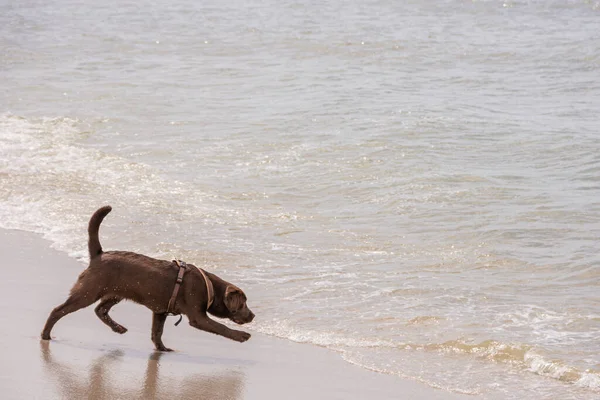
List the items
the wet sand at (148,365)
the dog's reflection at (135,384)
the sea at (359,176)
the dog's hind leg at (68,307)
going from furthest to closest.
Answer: the sea at (359,176) → the dog's hind leg at (68,307) → the wet sand at (148,365) → the dog's reflection at (135,384)

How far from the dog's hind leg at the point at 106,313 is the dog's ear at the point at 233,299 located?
70 centimetres

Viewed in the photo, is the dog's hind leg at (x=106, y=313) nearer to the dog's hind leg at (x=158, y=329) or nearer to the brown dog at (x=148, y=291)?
the brown dog at (x=148, y=291)

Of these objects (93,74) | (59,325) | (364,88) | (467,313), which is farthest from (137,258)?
(93,74)

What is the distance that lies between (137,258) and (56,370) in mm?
1094

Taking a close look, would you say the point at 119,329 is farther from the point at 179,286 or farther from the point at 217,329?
the point at 217,329

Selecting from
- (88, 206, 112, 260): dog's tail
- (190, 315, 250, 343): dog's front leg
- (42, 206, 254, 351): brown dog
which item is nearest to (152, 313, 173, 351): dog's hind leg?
(42, 206, 254, 351): brown dog

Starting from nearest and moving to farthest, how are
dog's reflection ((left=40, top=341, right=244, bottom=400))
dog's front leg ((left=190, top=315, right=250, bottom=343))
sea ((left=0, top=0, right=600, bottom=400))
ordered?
dog's reflection ((left=40, top=341, right=244, bottom=400)), dog's front leg ((left=190, top=315, right=250, bottom=343)), sea ((left=0, top=0, right=600, bottom=400))

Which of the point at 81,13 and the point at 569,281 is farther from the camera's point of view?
the point at 81,13

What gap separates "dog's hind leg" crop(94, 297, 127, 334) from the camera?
21.3ft

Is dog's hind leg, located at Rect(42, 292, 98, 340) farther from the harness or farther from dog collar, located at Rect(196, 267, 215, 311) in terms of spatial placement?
dog collar, located at Rect(196, 267, 215, 311)

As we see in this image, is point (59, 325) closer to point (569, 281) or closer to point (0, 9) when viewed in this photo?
point (569, 281)

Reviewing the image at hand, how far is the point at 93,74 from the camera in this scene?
64.0 ft

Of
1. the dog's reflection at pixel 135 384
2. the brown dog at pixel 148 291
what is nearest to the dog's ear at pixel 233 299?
the brown dog at pixel 148 291

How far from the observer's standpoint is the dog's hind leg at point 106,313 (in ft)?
21.3
